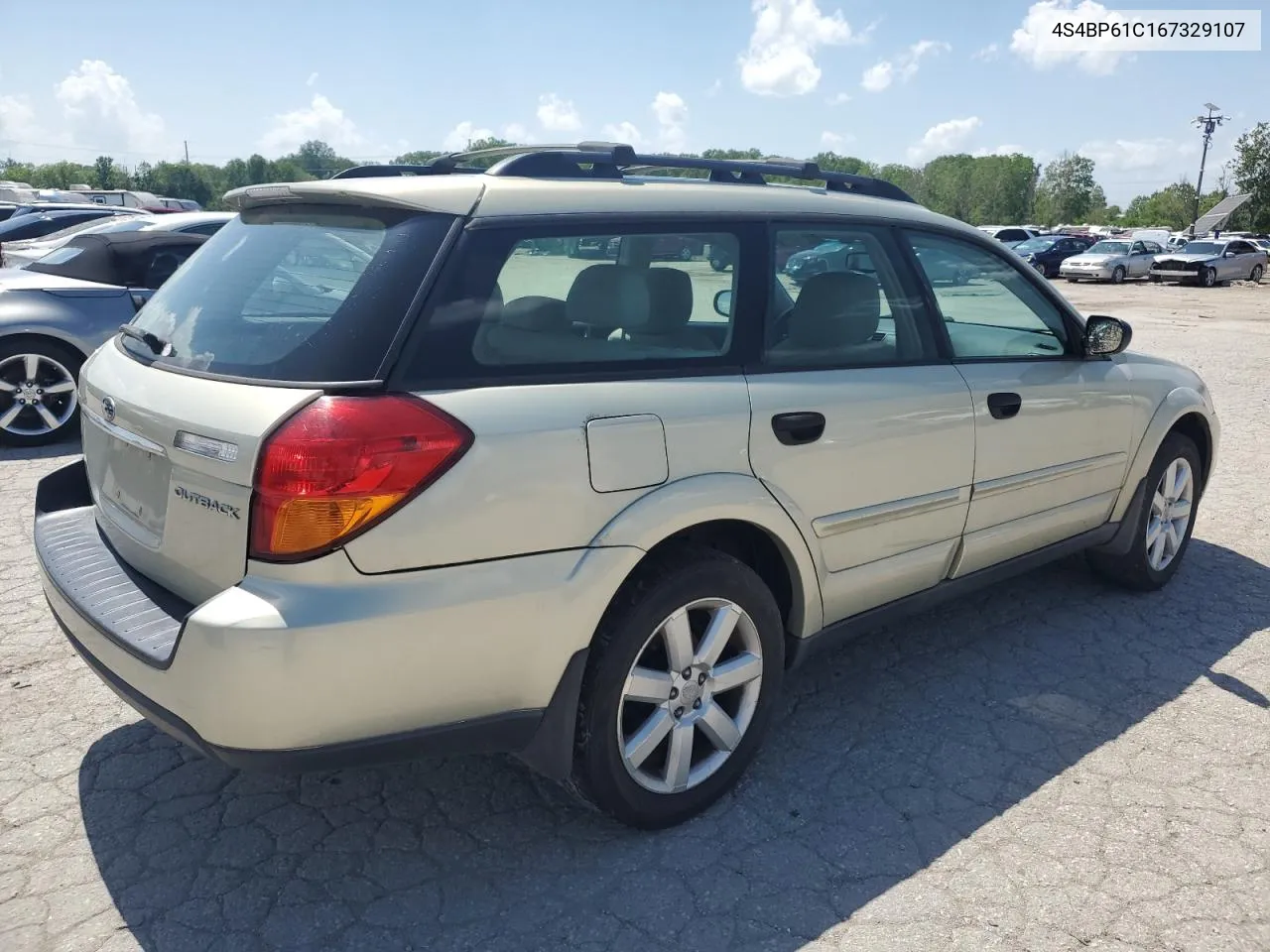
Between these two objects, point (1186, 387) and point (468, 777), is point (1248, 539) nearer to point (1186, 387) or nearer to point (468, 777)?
point (1186, 387)

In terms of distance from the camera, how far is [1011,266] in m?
3.90

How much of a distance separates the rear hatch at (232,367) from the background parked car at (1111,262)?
35016mm

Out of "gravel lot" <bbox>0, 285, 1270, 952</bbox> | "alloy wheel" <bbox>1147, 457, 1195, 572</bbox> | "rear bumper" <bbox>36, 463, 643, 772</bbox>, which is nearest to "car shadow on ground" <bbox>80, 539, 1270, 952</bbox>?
"gravel lot" <bbox>0, 285, 1270, 952</bbox>

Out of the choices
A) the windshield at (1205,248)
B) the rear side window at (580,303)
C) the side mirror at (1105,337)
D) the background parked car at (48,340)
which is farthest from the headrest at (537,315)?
the windshield at (1205,248)

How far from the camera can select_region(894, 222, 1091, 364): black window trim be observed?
344 cm

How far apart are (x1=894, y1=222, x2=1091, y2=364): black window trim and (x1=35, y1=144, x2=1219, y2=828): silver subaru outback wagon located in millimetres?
20

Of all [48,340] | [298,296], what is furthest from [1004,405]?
A: [48,340]

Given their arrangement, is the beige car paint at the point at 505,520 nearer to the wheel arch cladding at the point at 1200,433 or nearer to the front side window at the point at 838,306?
the front side window at the point at 838,306

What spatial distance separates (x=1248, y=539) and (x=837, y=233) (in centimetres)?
374

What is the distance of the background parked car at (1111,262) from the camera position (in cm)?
3334

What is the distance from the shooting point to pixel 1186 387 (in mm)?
4547

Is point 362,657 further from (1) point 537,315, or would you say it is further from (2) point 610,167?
(2) point 610,167

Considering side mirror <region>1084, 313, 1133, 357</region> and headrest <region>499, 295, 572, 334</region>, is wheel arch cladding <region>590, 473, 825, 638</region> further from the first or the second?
side mirror <region>1084, 313, 1133, 357</region>

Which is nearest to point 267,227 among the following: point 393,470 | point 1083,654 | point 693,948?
point 393,470
